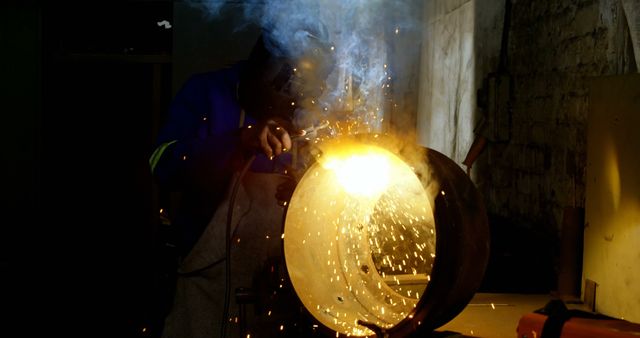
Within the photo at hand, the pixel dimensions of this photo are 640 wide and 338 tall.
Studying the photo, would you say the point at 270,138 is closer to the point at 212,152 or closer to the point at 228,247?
the point at 212,152

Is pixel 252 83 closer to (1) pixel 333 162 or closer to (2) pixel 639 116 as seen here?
(1) pixel 333 162

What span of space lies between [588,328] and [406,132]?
22.5 ft

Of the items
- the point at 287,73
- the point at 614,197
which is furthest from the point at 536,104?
the point at 287,73

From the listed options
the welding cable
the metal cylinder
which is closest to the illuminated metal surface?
the metal cylinder

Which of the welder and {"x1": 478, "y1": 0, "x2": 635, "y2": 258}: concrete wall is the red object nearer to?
the welder

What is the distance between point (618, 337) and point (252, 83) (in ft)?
6.63

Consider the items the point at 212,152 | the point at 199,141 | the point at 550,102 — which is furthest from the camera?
the point at 550,102

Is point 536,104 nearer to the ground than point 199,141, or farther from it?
farther from it

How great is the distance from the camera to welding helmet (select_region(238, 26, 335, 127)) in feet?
Result: 11.7

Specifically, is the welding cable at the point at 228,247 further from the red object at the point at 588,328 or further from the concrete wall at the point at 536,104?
the concrete wall at the point at 536,104

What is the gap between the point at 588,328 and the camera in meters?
2.49

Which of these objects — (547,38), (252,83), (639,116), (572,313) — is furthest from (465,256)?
(547,38)

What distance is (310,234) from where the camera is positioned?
323 cm

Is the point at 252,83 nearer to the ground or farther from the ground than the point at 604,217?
farther from the ground
